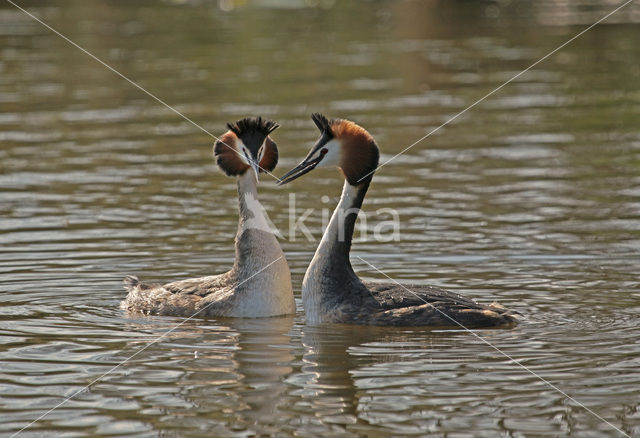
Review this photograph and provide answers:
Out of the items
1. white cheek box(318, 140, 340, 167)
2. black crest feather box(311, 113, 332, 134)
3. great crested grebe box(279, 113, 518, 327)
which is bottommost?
great crested grebe box(279, 113, 518, 327)

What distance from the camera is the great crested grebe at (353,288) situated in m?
9.67

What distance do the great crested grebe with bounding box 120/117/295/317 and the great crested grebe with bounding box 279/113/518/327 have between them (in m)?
0.30

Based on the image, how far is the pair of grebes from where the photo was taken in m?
9.93

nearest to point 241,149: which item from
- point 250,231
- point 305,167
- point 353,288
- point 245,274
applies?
point 305,167

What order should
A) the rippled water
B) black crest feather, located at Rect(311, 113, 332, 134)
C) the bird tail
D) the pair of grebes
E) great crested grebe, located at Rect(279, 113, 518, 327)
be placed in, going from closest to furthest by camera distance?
the rippled water < great crested grebe, located at Rect(279, 113, 518, 327) < the pair of grebes < black crest feather, located at Rect(311, 113, 332, 134) < the bird tail

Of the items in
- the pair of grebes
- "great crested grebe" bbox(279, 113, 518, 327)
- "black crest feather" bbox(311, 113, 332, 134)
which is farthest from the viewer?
"black crest feather" bbox(311, 113, 332, 134)

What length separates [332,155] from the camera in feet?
33.5

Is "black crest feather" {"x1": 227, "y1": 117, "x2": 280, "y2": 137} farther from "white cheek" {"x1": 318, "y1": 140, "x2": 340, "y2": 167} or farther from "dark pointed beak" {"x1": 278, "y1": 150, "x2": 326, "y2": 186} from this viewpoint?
"white cheek" {"x1": 318, "y1": 140, "x2": 340, "y2": 167}

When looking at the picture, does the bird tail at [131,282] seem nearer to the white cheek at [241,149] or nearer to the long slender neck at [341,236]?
the white cheek at [241,149]

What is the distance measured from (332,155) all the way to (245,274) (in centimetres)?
133

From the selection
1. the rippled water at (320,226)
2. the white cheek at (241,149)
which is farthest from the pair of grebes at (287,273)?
the rippled water at (320,226)

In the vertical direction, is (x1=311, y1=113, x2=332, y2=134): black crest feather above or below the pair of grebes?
above

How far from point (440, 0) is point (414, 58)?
39.0 ft

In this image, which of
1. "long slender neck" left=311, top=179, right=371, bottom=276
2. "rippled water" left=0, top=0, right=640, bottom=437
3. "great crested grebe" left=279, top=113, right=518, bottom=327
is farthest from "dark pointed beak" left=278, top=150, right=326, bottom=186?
"rippled water" left=0, top=0, right=640, bottom=437
